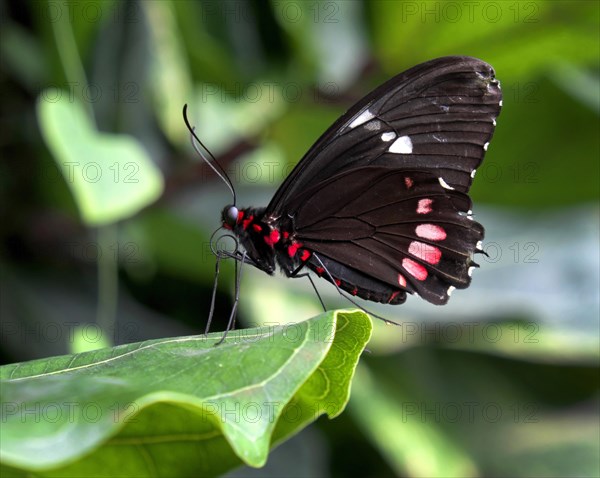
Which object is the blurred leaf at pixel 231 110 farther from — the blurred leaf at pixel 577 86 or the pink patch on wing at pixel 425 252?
the blurred leaf at pixel 577 86

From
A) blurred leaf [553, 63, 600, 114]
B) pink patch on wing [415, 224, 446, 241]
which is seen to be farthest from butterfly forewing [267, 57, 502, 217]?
blurred leaf [553, 63, 600, 114]

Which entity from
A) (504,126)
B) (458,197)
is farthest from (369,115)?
(504,126)

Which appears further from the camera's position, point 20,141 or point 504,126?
point 504,126

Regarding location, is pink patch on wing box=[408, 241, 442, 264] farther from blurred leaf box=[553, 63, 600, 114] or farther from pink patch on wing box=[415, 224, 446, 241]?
blurred leaf box=[553, 63, 600, 114]

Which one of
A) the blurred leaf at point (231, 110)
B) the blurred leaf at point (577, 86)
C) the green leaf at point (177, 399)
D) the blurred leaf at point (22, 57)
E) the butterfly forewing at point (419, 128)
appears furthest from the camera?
the blurred leaf at point (231, 110)

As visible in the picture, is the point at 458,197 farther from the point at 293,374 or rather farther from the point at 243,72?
the point at 293,374

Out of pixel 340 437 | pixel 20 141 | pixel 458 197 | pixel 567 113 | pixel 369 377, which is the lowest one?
pixel 340 437

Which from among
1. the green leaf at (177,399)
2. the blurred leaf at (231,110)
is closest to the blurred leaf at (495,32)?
the blurred leaf at (231,110)
